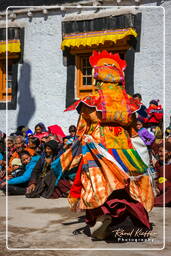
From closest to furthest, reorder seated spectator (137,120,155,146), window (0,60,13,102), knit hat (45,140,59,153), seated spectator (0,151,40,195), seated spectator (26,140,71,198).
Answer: seated spectator (137,120,155,146) → seated spectator (26,140,71,198) → knit hat (45,140,59,153) → seated spectator (0,151,40,195) → window (0,60,13,102)

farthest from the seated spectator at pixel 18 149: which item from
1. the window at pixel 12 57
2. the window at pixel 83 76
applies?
the window at pixel 12 57

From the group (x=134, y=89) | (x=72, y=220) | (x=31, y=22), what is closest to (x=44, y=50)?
(x=31, y=22)

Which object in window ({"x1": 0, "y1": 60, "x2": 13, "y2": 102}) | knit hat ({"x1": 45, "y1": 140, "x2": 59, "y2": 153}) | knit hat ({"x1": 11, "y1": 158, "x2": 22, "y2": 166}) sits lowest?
knit hat ({"x1": 11, "y1": 158, "x2": 22, "y2": 166})

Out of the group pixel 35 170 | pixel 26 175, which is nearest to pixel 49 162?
pixel 35 170

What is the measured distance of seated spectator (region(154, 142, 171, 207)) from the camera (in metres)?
7.41

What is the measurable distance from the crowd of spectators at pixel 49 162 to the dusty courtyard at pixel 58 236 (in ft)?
3.13

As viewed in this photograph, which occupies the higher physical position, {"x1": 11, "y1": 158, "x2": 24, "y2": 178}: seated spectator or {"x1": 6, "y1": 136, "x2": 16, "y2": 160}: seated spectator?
{"x1": 6, "y1": 136, "x2": 16, "y2": 160}: seated spectator

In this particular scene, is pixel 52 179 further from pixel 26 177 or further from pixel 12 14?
pixel 12 14

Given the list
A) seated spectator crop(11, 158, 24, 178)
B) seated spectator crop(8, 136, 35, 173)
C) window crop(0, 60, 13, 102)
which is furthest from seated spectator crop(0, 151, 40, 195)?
window crop(0, 60, 13, 102)

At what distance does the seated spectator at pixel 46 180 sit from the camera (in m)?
8.54

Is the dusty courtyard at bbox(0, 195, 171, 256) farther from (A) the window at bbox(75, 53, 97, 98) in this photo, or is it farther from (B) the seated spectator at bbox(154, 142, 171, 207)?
(A) the window at bbox(75, 53, 97, 98)

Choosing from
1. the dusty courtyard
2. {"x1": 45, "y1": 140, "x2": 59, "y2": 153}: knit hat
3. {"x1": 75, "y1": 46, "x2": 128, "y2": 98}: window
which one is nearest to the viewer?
the dusty courtyard

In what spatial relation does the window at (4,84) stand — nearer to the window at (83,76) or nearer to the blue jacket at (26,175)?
the window at (83,76)

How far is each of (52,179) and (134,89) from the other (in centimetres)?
359
